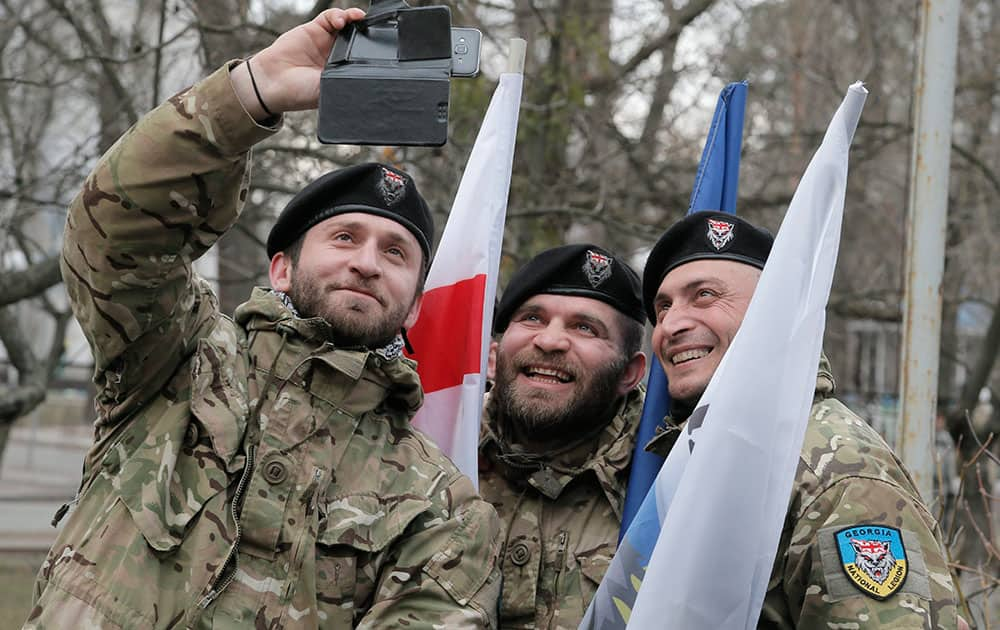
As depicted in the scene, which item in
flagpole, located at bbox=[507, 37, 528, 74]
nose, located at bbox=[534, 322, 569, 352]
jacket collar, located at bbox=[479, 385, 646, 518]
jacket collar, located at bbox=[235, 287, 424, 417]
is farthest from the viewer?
flagpole, located at bbox=[507, 37, 528, 74]

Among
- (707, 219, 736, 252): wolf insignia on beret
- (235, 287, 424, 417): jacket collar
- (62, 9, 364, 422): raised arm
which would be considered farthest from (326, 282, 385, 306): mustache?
(707, 219, 736, 252): wolf insignia on beret

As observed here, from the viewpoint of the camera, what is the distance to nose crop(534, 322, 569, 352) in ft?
13.2

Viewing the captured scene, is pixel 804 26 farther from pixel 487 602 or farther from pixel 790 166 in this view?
pixel 487 602

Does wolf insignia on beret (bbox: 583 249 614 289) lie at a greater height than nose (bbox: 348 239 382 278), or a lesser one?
greater

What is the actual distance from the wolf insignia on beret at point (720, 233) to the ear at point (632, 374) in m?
0.61

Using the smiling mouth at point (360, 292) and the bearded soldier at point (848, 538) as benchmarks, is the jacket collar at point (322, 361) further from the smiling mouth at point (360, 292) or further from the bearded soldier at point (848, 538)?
the bearded soldier at point (848, 538)

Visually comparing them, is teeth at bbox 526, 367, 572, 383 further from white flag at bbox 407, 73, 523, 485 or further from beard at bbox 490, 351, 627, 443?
white flag at bbox 407, 73, 523, 485

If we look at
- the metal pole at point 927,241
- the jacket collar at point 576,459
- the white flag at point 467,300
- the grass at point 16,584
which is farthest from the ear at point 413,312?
the grass at point 16,584

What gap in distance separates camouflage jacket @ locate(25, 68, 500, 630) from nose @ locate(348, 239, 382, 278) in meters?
0.20

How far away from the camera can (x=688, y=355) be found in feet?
12.1

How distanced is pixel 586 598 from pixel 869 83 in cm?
779

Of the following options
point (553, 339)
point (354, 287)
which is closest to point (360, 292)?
point (354, 287)

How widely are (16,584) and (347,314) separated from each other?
843 centimetres

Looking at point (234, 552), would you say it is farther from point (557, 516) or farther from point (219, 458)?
point (557, 516)
